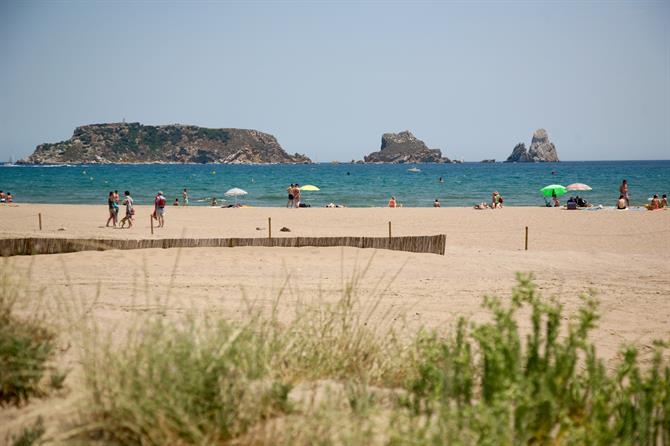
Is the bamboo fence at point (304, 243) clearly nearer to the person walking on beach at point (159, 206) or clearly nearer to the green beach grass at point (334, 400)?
the person walking on beach at point (159, 206)

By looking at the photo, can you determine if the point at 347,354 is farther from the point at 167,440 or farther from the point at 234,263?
the point at 234,263

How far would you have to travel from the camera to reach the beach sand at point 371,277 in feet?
23.9

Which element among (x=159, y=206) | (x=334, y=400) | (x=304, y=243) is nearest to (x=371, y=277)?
(x=304, y=243)

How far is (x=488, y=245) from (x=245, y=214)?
14.7 m

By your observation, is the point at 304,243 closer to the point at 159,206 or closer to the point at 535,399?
the point at 159,206

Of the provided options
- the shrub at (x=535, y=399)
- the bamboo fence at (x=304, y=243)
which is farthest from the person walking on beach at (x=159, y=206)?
the shrub at (x=535, y=399)

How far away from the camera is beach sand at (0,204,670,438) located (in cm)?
728

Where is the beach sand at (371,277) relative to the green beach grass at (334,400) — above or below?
below

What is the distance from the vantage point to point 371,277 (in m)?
11.0

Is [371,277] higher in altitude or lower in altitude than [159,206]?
lower

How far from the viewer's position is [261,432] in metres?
2.98

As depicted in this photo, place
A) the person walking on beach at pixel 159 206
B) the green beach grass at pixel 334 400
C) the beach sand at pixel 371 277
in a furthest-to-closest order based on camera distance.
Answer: the person walking on beach at pixel 159 206 < the beach sand at pixel 371 277 < the green beach grass at pixel 334 400

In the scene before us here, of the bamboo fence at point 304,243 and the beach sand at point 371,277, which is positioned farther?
the bamboo fence at point 304,243

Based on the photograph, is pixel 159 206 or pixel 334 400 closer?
pixel 334 400
